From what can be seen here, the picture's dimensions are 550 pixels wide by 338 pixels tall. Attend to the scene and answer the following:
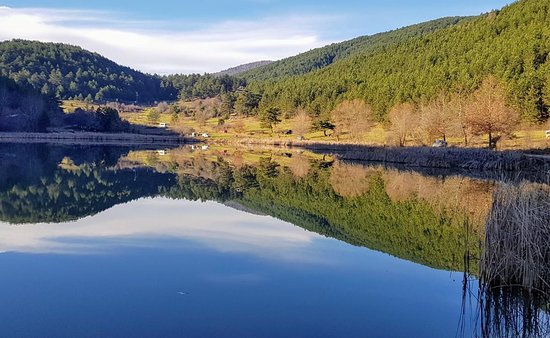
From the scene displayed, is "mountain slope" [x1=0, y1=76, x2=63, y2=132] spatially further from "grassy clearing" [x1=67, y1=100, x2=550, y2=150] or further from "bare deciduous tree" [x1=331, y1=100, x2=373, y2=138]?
"bare deciduous tree" [x1=331, y1=100, x2=373, y2=138]

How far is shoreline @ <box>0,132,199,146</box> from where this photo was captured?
266ft

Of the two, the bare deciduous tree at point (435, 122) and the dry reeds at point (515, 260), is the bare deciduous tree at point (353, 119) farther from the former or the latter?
the dry reeds at point (515, 260)

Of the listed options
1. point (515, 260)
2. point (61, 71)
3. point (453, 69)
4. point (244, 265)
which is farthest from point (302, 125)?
point (61, 71)

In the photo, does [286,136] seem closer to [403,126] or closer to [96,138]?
[96,138]

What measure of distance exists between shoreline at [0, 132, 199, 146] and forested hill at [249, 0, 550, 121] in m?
28.7

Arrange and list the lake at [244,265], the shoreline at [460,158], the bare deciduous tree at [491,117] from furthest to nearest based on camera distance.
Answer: the bare deciduous tree at [491,117] < the shoreline at [460,158] < the lake at [244,265]

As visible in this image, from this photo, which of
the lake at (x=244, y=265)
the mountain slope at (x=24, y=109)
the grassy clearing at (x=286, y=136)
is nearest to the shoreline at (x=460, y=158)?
the grassy clearing at (x=286, y=136)

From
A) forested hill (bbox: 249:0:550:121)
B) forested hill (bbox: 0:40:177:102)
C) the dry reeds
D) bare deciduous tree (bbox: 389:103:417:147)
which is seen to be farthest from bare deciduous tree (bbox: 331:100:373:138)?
forested hill (bbox: 0:40:177:102)

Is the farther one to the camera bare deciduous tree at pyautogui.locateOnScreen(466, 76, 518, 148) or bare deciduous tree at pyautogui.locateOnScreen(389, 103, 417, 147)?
bare deciduous tree at pyautogui.locateOnScreen(389, 103, 417, 147)

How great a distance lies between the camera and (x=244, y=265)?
1118cm

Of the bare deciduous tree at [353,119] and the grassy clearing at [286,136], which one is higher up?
the bare deciduous tree at [353,119]

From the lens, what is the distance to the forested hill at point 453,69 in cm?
6475

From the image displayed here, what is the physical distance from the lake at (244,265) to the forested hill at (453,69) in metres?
49.4

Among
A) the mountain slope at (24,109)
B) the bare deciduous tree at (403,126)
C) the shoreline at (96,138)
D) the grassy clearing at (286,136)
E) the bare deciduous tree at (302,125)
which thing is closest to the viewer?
the grassy clearing at (286,136)
